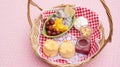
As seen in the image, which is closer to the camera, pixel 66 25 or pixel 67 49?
pixel 67 49

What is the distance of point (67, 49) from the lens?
884 millimetres

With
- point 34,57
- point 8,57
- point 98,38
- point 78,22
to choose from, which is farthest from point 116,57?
point 8,57

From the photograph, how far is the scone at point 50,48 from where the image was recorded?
0.89 metres

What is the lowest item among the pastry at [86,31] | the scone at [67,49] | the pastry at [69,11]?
the scone at [67,49]

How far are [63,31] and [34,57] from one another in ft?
0.52

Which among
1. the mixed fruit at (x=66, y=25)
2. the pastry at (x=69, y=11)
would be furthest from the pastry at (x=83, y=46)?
the pastry at (x=69, y=11)

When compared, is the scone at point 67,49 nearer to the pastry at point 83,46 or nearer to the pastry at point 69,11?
the pastry at point 83,46

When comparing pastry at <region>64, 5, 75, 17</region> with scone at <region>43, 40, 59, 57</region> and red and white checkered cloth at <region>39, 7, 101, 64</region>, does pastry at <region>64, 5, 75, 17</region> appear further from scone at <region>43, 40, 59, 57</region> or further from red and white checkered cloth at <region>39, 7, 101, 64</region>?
scone at <region>43, 40, 59, 57</region>

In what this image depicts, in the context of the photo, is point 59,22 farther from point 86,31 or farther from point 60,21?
point 86,31

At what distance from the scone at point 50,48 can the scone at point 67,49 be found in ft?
0.07

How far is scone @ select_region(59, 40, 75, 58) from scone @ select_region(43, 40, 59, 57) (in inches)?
0.8

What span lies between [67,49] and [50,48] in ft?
0.21

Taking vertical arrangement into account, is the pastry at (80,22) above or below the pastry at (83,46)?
above

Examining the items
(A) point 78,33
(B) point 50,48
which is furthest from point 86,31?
(B) point 50,48
